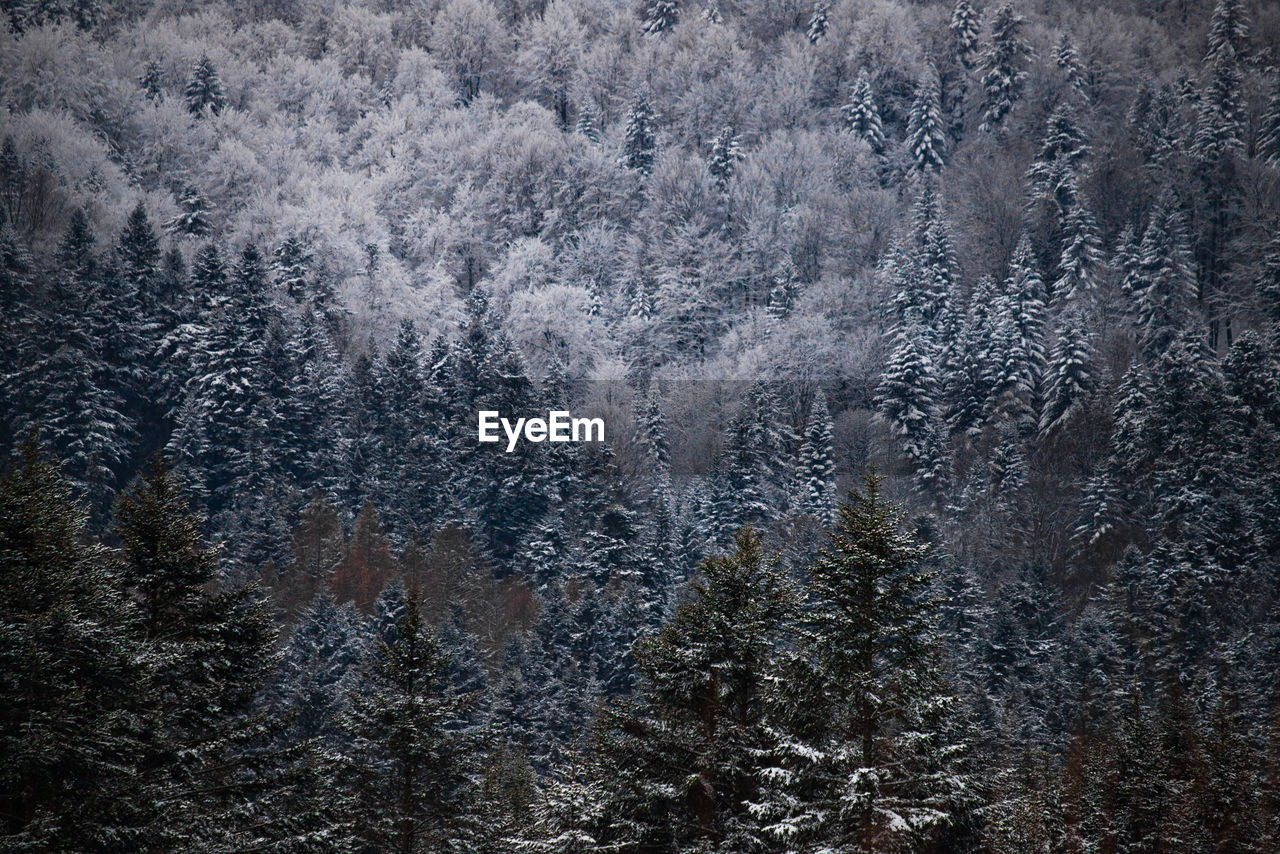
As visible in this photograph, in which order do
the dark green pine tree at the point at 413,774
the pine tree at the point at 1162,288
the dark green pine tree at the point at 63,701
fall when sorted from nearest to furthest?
the dark green pine tree at the point at 63,701 < the dark green pine tree at the point at 413,774 < the pine tree at the point at 1162,288

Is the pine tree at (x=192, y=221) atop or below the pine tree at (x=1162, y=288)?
below

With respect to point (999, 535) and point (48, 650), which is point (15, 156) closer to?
point (999, 535)

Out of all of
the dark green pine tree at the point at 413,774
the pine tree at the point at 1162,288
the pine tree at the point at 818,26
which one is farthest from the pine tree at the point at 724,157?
the dark green pine tree at the point at 413,774

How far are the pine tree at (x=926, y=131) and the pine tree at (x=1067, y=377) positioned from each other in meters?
51.5

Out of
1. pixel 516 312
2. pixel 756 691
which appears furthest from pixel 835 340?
pixel 756 691

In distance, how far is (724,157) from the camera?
139625mm

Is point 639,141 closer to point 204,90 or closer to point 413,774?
point 204,90

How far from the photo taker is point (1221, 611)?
60.8 m

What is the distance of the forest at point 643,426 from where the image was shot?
1777 cm

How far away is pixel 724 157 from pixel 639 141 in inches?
514

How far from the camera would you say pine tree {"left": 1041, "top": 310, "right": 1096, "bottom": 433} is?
8369 cm

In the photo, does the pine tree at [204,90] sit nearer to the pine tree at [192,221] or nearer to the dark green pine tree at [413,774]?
the pine tree at [192,221]

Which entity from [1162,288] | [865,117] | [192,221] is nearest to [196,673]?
[1162,288]

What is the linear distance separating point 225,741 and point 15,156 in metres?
113
